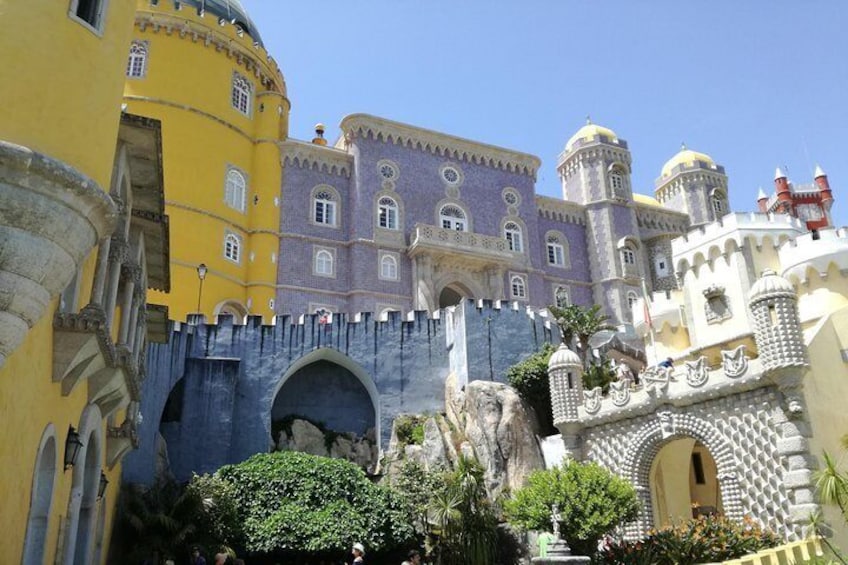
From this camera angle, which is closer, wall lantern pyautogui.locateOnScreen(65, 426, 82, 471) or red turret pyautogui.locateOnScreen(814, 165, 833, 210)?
wall lantern pyautogui.locateOnScreen(65, 426, 82, 471)

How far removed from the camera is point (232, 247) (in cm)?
3466

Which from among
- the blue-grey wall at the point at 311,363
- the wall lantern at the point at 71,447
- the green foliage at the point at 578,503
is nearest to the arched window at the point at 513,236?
the blue-grey wall at the point at 311,363

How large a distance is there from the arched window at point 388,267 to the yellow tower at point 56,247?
24.6 m

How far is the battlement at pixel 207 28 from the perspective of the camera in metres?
35.9

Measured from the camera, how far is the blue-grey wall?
2400cm

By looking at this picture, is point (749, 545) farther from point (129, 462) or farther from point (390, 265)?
point (390, 265)

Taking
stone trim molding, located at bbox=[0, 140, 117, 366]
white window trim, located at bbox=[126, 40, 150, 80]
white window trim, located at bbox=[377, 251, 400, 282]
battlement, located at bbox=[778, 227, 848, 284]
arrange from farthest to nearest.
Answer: white window trim, located at bbox=[377, 251, 400, 282], white window trim, located at bbox=[126, 40, 150, 80], battlement, located at bbox=[778, 227, 848, 284], stone trim molding, located at bbox=[0, 140, 117, 366]

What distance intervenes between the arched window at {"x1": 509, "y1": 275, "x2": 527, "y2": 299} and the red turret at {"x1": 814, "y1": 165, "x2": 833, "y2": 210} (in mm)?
27135

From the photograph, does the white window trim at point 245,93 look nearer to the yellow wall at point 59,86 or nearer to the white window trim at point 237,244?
the white window trim at point 237,244

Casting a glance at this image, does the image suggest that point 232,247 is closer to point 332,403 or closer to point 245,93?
point 245,93

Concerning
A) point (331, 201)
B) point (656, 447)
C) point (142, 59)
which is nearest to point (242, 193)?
point (331, 201)

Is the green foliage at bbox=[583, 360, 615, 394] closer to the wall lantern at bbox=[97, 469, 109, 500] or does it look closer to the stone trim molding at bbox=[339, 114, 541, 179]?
the wall lantern at bbox=[97, 469, 109, 500]

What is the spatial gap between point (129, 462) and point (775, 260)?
69.6ft

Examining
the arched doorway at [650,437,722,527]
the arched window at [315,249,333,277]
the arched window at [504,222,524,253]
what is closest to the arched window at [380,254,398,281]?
the arched window at [315,249,333,277]
